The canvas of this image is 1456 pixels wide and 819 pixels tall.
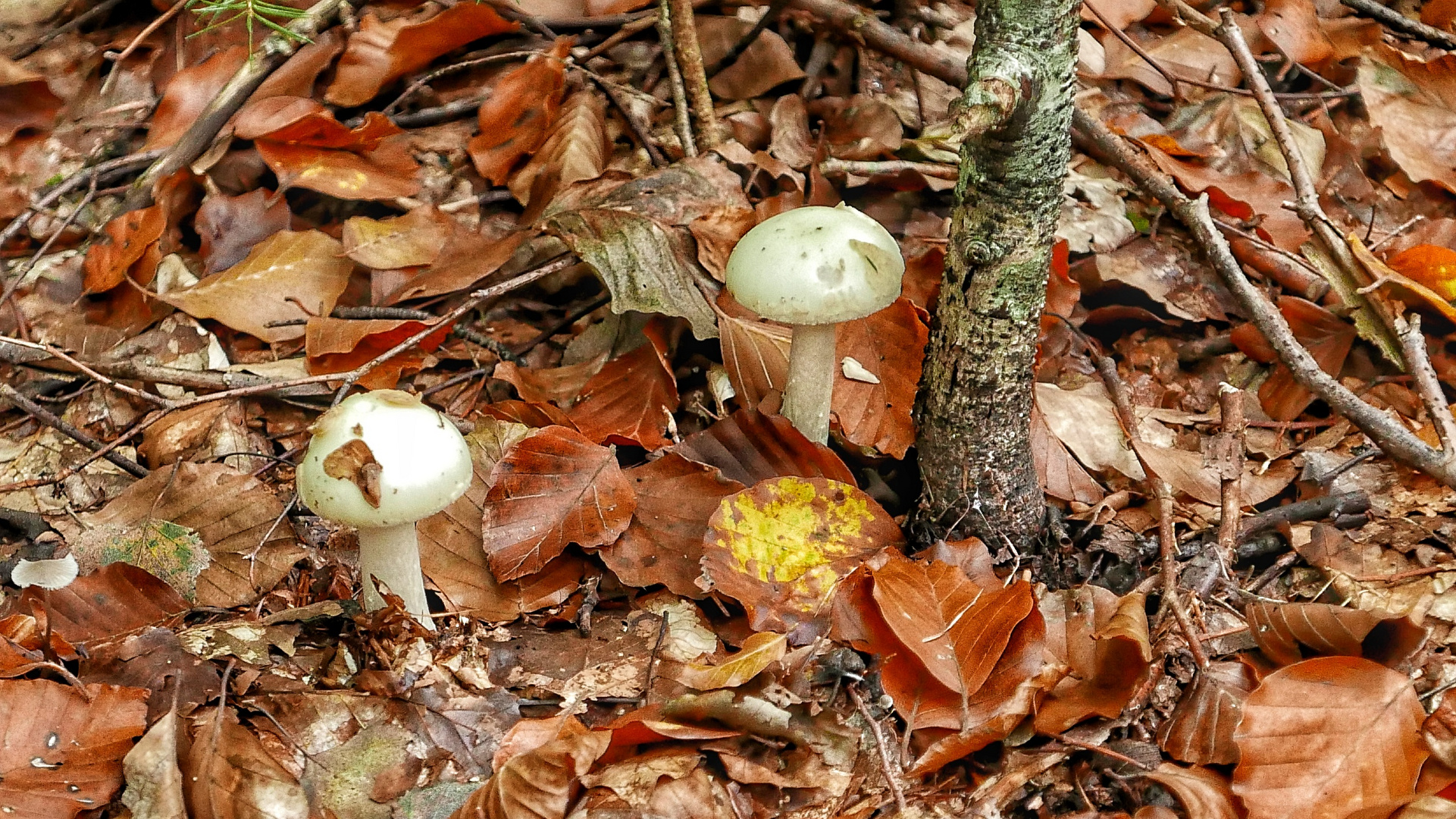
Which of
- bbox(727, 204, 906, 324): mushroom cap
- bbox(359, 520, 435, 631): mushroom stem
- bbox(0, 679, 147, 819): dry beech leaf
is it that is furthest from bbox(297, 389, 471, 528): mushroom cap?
bbox(727, 204, 906, 324): mushroom cap

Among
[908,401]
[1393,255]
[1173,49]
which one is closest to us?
[908,401]

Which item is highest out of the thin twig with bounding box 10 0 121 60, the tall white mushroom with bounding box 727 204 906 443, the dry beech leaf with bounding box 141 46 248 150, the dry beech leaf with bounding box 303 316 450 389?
the tall white mushroom with bounding box 727 204 906 443

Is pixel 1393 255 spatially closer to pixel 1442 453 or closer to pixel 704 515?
pixel 1442 453

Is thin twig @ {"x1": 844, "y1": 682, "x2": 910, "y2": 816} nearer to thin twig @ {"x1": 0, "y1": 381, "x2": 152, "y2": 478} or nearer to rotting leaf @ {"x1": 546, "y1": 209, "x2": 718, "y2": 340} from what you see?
rotting leaf @ {"x1": 546, "y1": 209, "x2": 718, "y2": 340}

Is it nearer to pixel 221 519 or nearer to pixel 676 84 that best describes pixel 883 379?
pixel 676 84

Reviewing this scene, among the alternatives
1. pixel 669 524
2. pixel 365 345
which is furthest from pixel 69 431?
pixel 669 524

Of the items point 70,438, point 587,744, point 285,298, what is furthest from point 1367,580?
point 70,438
